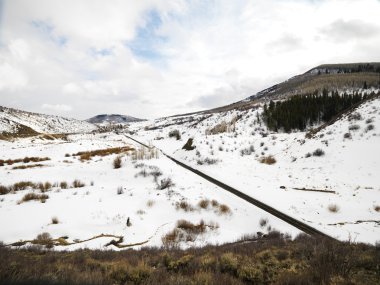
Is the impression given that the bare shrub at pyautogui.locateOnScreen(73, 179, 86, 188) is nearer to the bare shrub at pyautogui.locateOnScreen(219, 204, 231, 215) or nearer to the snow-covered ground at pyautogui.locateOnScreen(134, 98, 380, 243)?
the snow-covered ground at pyautogui.locateOnScreen(134, 98, 380, 243)

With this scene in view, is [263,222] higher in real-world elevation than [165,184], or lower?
lower

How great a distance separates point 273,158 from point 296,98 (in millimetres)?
26254

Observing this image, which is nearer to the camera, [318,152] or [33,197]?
[33,197]

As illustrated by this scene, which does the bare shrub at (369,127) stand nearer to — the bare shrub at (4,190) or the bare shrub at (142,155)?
A: the bare shrub at (142,155)

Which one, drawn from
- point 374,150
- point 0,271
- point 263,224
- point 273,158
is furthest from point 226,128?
point 0,271

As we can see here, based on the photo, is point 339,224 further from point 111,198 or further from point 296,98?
point 296,98

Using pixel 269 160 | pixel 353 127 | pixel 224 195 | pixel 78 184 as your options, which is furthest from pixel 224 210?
pixel 353 127

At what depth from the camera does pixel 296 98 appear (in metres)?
43.8

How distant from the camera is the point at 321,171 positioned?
54.5ft

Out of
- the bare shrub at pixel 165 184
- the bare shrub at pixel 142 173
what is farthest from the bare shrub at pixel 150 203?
the bare shrub at pixel 142 173

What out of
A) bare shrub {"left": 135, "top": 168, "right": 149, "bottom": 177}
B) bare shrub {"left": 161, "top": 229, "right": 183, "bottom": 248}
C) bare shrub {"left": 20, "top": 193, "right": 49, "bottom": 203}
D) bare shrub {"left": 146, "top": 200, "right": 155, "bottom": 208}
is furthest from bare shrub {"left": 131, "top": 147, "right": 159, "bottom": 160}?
bare shrub {"left": 161, "top": 229, "right": 183, "bottom": 248}

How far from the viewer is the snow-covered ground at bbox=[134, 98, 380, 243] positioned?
33.2ft

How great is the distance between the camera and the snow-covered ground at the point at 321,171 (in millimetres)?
10133

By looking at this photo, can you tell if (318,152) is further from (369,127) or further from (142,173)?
(142,173)
